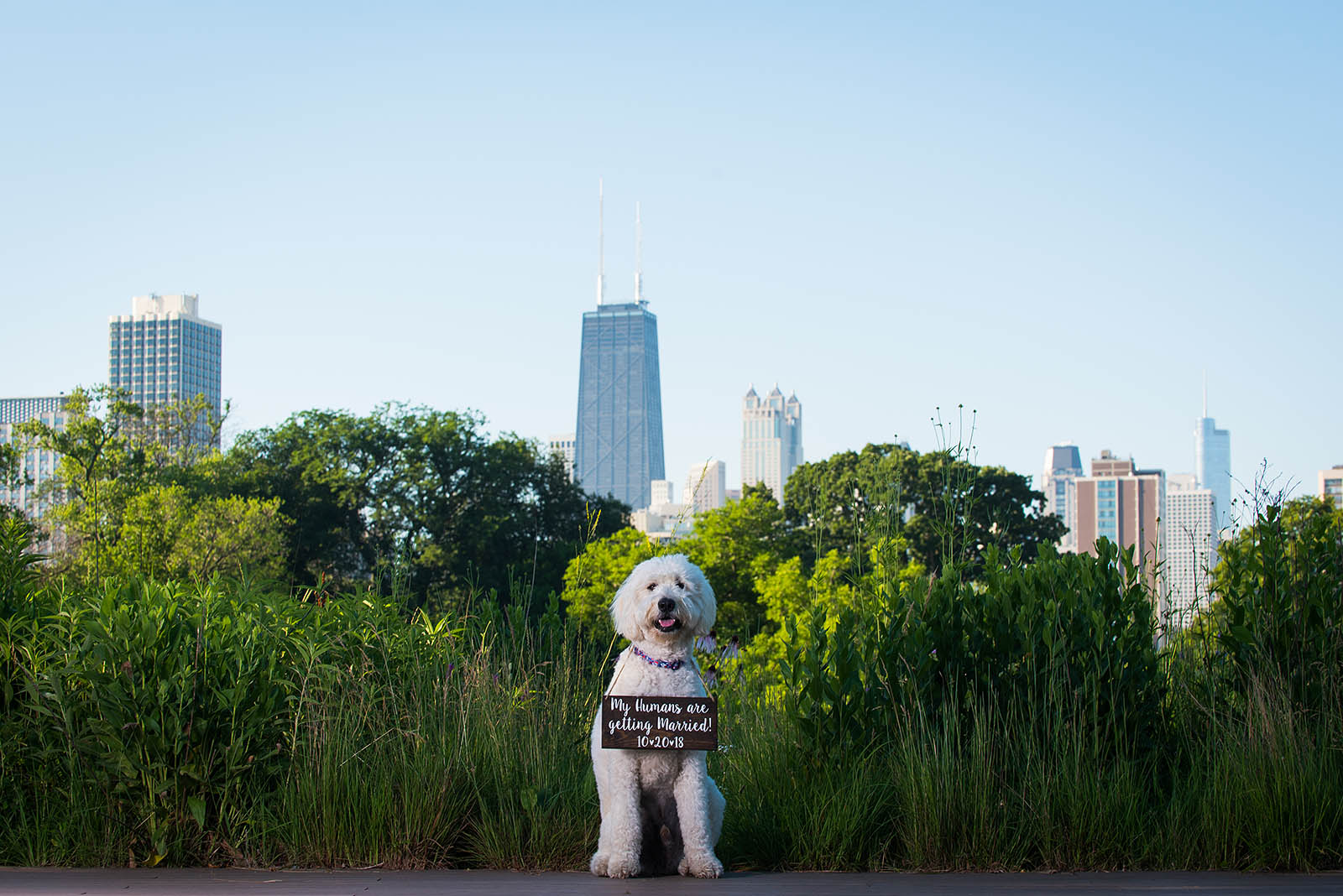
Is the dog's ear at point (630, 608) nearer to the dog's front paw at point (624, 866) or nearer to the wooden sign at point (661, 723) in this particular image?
the wooden sign at point (661, 723)

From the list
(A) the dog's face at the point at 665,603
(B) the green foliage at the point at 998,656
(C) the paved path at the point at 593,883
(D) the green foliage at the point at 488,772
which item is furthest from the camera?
(B) the green foliage at the point at 998,656

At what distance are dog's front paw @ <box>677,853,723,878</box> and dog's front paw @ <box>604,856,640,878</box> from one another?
0.17m

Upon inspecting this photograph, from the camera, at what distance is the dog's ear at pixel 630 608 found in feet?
13.3

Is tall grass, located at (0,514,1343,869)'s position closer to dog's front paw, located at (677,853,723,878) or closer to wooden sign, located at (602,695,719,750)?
dog's front paw, located at (677,853,723,878)

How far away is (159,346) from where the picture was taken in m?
158

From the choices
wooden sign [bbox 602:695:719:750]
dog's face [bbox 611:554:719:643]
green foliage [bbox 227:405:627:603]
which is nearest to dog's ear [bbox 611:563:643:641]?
dog's face [bbox 611:554:719:643]

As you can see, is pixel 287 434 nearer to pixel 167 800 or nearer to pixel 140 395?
pixel 167 800

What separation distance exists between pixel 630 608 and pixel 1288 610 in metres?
3.01

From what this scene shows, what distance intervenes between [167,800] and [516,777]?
1341 millimetres

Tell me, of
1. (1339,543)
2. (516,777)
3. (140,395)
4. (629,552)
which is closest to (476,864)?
(516,777)

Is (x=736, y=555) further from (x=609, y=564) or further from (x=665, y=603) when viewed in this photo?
(x=665, y=603)

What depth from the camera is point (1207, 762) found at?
462 centimetres

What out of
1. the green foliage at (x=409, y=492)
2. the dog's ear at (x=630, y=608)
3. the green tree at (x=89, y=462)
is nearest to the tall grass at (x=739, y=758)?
the dog's ear at (x=630, y=608)

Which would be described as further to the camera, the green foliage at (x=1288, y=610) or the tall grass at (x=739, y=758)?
the green foliage at (x=1288, y=610)
